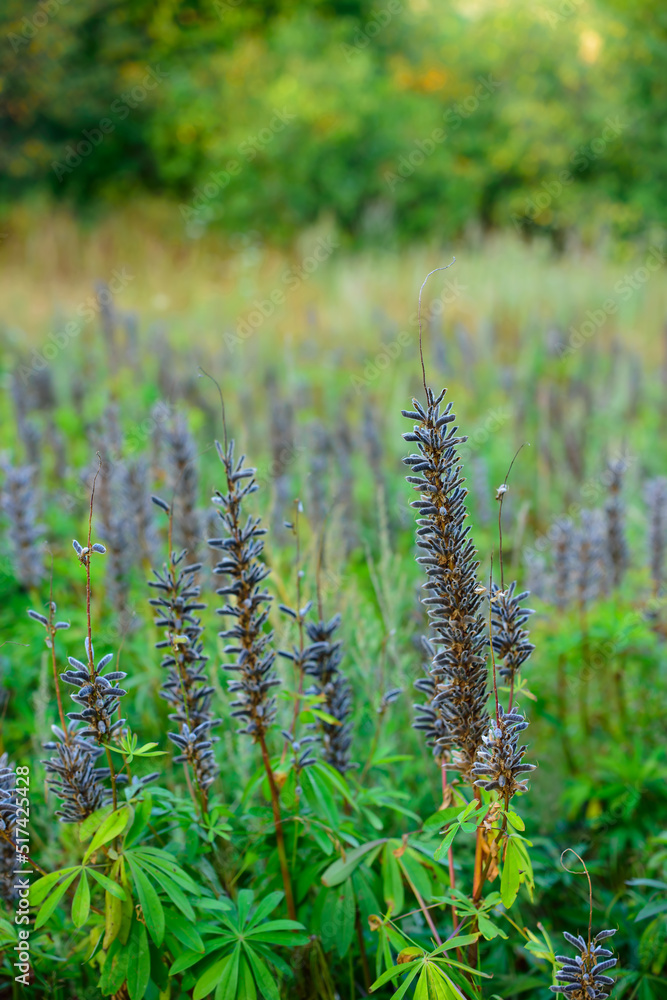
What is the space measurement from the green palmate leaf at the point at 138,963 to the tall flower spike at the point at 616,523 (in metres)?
2.19

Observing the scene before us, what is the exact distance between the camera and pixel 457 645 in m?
1.33

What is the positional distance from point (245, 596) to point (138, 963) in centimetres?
65

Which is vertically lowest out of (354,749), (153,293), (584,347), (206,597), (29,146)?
(354,749)

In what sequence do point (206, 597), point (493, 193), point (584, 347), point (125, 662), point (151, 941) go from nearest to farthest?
point (151, 941)
point (125, 662)
point (206, 597)
point (584, 347)
point (493, 193)

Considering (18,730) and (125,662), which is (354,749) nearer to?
(125,662)

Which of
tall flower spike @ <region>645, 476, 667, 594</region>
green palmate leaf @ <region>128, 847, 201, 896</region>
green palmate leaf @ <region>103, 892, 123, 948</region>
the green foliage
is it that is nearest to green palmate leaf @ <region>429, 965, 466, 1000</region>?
green palmate leaf @ <region>128, 847, 201, 896</region>

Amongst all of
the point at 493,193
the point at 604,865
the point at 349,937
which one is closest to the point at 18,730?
the point at 349,937

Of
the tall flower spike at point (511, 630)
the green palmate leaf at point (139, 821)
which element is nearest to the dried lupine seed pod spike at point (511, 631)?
the tall flower spike at point (511, 630)

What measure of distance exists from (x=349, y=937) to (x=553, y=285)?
1037 centimetres

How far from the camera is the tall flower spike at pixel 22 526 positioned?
2.70 m

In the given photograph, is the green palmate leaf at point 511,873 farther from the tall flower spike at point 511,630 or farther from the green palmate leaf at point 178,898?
the green palmate leaf at point 178,898

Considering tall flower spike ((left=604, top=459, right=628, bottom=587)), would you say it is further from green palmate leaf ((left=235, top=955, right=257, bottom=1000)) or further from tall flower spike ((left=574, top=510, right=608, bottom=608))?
green palmate leaf ((left=235, top=955, right=257, bottom=1000))

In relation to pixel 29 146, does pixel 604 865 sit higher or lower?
lower

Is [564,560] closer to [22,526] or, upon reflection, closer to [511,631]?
[511,631]
